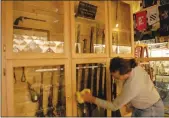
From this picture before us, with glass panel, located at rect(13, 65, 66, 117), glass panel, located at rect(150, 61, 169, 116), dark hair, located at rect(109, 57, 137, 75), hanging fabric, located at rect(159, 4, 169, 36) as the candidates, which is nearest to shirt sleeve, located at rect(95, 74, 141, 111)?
dark hair, located at rect(109, 57, 137, 75)

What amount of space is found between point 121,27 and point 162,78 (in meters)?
0.92

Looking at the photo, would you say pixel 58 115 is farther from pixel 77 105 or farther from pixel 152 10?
pixel 152 10

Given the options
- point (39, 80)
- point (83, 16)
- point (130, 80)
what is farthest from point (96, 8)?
point (39, 80)

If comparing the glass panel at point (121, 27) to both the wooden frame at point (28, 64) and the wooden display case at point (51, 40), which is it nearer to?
the wooden display case at point (51, 40)

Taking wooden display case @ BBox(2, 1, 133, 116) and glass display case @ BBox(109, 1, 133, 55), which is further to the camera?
glass display case @ BBox(109, 1, 133, 55)

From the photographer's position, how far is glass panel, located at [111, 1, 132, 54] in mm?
1871

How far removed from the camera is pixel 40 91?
4.50ft

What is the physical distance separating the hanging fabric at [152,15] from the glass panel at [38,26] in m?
1.48

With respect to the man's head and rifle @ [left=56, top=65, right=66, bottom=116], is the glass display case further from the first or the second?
rifle @ [left=56, top=65, right=66, bottom=116]

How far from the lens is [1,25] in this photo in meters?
1.04

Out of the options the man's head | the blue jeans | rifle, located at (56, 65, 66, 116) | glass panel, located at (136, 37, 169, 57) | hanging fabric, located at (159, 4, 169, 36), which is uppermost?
hanging fabric, located at (159, 4, 169, 36)

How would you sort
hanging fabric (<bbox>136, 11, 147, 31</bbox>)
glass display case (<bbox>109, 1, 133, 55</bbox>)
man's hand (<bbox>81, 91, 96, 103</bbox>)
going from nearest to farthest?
man's hand (<bbox>81, 91, 96, 103</bbox>)
glass display case (<bbox>109, 1, 133, 55</bbox>)
hanging fabric (<bbox>136, 11, 147, 31</bbox>)

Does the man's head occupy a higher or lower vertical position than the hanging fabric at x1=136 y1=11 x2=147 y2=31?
lower

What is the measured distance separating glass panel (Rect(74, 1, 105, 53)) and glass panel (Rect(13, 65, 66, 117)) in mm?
353
